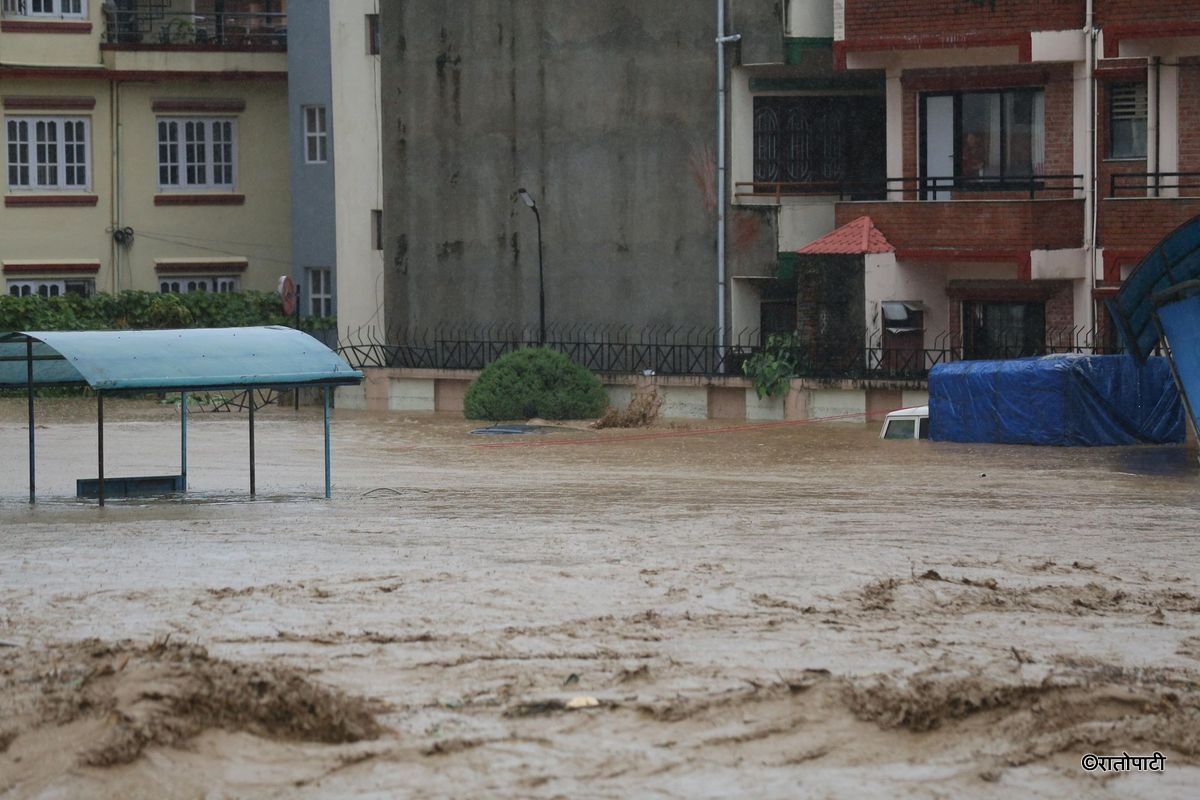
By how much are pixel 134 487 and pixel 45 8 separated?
922 inches

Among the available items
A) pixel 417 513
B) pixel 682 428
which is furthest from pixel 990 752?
pixel 682 428

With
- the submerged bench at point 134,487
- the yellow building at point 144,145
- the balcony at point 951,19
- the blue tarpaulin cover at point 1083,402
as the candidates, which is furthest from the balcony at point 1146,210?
the yellow building at point 144,145

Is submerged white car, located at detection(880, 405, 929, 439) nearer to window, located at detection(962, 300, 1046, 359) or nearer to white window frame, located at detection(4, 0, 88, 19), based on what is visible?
window, located at detection(962, 300, 1046, 359)

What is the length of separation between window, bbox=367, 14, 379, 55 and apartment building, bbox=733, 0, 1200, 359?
8232 millimetres

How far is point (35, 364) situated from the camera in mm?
23766

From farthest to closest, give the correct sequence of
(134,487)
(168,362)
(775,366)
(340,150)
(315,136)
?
(315,136), (340,150), (775,366), (134,487), (168,362)

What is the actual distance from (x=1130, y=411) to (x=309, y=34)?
810 inches

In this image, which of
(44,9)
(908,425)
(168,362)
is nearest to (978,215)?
(908,425)

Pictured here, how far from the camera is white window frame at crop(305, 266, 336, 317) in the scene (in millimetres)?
43875

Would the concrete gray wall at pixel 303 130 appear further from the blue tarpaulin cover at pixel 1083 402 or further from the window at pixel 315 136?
the blue tarpaulin cover at pixel 1083 402

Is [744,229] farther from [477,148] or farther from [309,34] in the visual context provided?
[309,34]

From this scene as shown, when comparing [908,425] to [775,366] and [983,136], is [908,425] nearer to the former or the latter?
[775,366]

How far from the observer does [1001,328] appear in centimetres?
3531

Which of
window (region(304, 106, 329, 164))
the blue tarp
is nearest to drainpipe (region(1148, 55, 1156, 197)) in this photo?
the blue tarp
